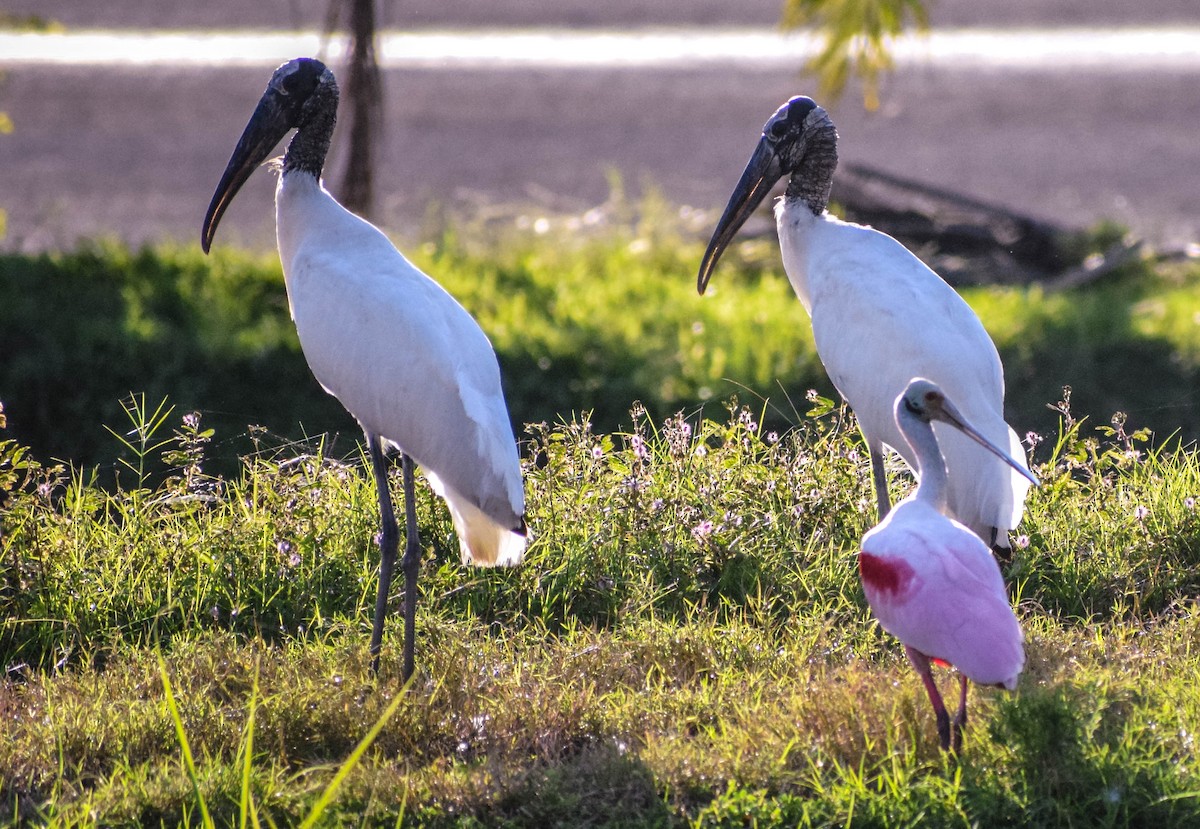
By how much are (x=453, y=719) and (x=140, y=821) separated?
789mm

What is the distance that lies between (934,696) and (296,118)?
2.51m

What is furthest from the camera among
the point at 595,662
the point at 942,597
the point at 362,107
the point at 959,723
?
the point at 362,107

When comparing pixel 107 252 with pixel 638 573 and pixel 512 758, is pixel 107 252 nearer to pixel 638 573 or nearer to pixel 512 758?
pixel 638 573

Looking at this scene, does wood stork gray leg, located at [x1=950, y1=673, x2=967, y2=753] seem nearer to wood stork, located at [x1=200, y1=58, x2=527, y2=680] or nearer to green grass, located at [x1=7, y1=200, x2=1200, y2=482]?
wood stork, located at [x1=200, y1=58, x2=527, y2=680]

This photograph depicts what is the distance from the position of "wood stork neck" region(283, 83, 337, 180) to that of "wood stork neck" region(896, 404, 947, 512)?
6.47ft

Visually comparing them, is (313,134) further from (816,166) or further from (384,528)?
(816,166)

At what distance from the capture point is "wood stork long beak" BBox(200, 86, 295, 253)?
15.3 ft

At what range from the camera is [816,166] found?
199 inches

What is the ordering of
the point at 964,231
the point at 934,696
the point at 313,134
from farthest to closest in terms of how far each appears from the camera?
the point at 964,231
the point at 313,134
the point at 934,696

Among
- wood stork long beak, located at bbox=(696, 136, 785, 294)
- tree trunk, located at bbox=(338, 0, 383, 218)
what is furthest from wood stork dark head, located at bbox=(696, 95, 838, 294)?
tree trunk, located at bbox=(338, 0, 383, 218)

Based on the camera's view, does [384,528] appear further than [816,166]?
No

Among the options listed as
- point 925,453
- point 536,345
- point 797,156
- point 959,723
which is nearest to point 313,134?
point 797,156

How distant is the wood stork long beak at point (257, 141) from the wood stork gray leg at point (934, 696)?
2.39m

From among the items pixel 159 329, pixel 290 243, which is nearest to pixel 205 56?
pixel 159 329
